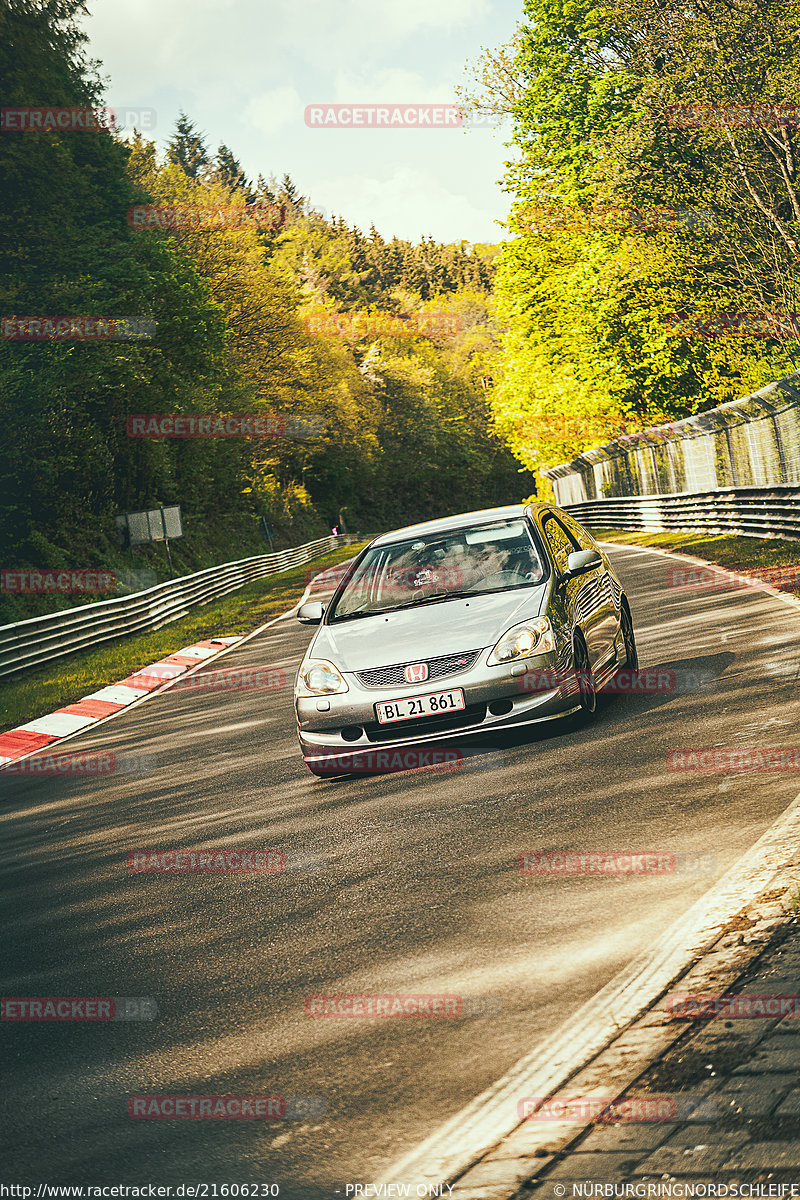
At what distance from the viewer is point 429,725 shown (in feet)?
24.1

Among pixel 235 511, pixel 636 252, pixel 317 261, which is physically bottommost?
pixel 235 511

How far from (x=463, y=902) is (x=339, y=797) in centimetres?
259

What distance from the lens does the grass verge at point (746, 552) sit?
15.0 m

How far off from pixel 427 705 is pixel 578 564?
1701 millimetres

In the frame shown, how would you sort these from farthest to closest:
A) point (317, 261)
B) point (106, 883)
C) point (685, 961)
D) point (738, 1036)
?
point (317, 261)
point (106, 883)
point (685, 961)
point (738, 1036)

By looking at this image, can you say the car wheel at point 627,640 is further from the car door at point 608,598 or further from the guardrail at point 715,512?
the guardrail at point 715,512

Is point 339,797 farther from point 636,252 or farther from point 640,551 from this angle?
point 636,252

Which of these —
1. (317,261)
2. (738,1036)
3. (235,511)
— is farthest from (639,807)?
(317,261)

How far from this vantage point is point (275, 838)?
22.1 feet

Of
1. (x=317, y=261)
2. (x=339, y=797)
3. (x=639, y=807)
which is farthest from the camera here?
(x=317, y=261)

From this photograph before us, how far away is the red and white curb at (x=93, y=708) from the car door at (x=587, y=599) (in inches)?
270

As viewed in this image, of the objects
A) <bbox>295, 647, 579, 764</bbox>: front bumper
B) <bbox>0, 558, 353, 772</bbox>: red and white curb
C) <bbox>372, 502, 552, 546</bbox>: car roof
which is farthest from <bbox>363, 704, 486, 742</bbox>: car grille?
<bbox>0, 558, 353, 772</bbox>: red and white curb

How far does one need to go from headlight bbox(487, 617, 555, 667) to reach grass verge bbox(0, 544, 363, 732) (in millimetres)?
9870

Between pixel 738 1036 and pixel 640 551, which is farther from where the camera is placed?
pixel 640 551
